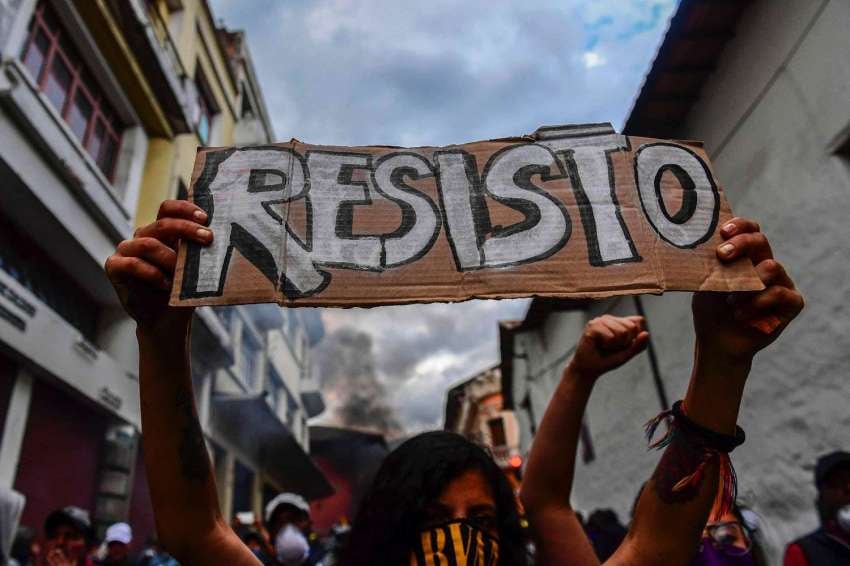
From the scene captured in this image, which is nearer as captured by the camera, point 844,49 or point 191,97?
point 844,49

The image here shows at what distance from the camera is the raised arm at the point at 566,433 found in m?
1.88

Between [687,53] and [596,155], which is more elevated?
[687,53]

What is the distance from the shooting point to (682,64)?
21.6ft

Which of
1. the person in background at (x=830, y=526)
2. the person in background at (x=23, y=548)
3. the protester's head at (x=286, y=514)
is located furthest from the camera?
the person in background at (x=23, y=548)

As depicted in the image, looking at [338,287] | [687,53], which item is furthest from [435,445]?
[687,53]

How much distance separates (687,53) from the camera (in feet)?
21.0

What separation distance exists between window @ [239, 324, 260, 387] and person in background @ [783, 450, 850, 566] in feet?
56.4

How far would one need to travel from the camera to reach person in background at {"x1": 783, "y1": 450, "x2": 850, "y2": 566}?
124 inches

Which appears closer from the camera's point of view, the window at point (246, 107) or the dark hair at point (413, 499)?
the dark hair at point (413, 499)

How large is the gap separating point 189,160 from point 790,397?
38.6 feet

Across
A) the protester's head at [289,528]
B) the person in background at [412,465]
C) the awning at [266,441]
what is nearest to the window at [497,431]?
the awning at [266,441]

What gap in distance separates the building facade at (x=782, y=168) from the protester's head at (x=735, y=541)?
1.34 m

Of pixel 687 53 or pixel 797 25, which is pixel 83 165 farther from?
pixel 797 25

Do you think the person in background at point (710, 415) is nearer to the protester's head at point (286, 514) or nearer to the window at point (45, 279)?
the protester's head at point (286, 514)
